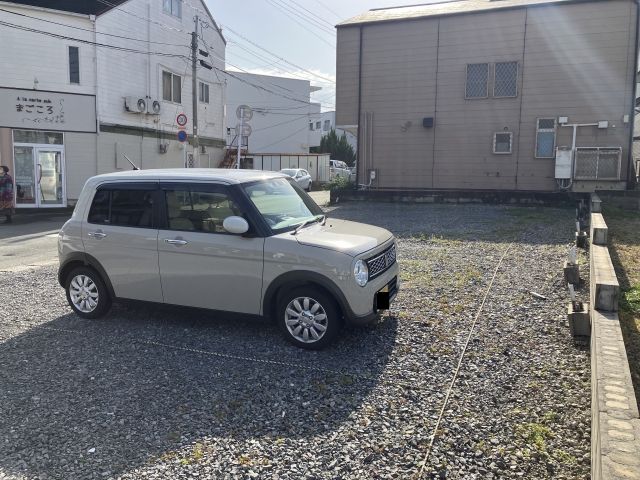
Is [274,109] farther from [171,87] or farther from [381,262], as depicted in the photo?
[381,262]

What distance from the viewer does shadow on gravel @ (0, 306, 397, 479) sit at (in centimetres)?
340

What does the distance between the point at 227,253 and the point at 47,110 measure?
17345 mm

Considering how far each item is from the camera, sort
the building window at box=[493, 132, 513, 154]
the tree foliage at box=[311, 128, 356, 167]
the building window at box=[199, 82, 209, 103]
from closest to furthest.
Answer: the building window at box=[493, 132, 513, 154]
the building window at box=[199, 82, 209, 103]
the tree foliage at box=[311, 128, 356, 167]

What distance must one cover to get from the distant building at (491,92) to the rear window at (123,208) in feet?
→ 49.7

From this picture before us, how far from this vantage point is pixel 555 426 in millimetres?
3484

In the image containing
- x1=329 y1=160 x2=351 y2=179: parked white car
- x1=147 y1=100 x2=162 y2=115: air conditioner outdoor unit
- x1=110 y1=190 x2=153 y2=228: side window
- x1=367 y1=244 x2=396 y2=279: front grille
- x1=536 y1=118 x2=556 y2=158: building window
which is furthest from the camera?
x1=329 y1=160 x2=351 y2=179: parked white car

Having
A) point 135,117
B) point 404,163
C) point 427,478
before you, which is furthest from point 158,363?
point 135,117

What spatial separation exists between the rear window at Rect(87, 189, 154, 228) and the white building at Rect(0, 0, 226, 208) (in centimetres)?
1554

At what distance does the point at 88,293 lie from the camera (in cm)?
589

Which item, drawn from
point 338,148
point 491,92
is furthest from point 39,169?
point 338,148

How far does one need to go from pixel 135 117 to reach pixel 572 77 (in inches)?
649

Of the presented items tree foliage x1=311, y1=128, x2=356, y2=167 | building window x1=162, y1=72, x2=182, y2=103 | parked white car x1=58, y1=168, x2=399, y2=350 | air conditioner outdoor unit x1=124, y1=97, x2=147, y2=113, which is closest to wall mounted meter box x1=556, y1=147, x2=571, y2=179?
parked white car x1=58, y1=168, x2=399, y2=350

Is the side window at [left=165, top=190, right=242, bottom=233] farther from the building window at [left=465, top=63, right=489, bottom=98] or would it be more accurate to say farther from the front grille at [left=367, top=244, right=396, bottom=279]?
the building window at [left=465, top=63, right=489, bottom=98]

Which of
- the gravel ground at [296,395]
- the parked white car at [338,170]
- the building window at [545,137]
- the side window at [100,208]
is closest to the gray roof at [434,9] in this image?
the building window at [545,137]
